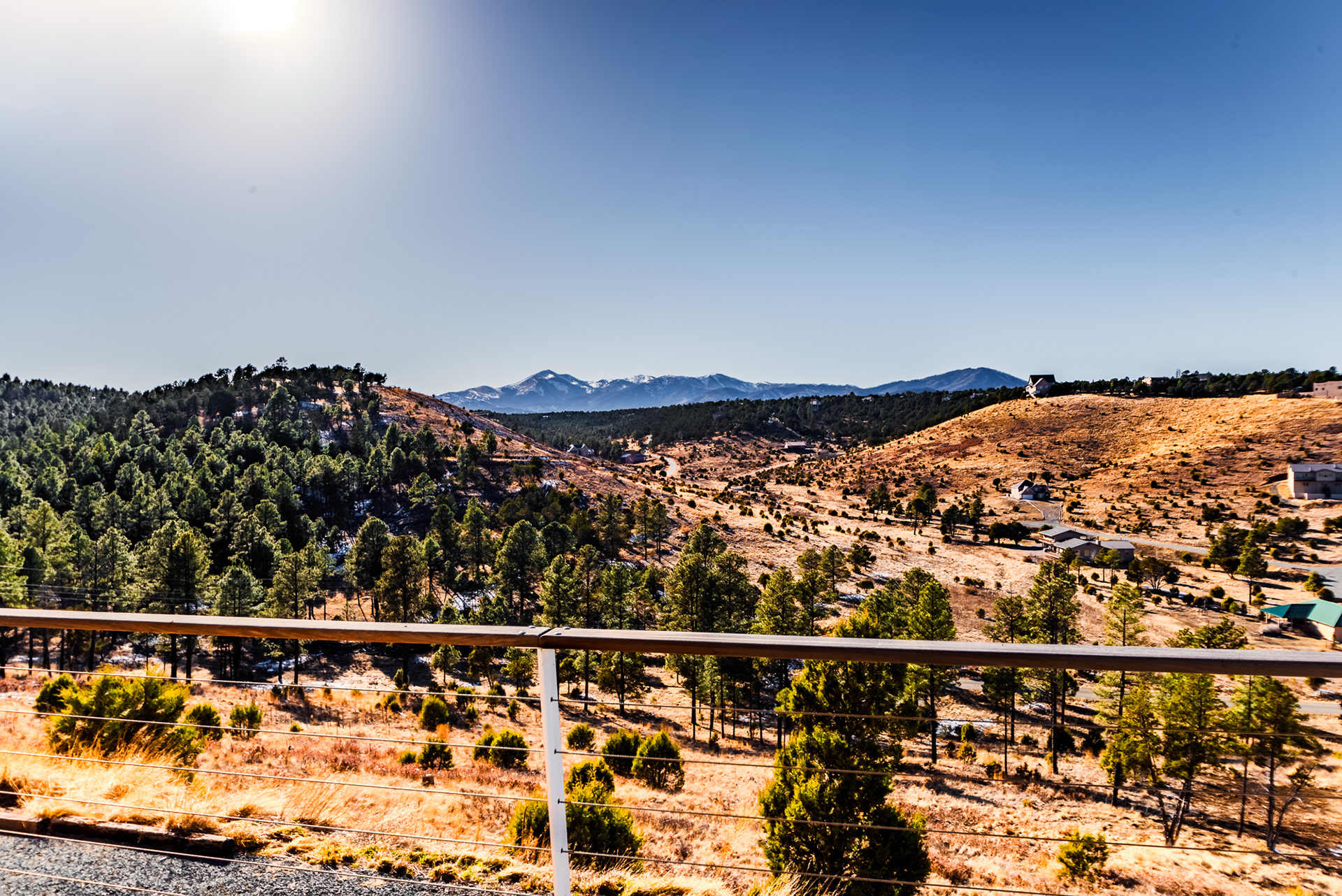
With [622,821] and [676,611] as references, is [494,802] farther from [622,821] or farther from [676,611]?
[676,611]

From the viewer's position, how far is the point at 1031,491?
92625 millimetres

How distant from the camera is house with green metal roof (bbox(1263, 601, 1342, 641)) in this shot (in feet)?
149

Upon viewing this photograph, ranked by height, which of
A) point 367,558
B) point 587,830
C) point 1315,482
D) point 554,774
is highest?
point 554,774

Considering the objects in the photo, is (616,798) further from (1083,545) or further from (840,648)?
(1083,545)

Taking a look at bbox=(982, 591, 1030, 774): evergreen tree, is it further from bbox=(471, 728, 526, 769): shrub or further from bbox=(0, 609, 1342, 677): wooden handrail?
bbox=(0, 609, 1342, 677): wooden handrail

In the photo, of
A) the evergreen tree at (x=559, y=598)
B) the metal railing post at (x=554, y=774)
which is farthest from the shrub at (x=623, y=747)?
the metal railing post at (x=554, y=774)

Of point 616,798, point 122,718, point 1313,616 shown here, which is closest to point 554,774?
point 122,718

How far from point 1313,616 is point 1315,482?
4501 cm

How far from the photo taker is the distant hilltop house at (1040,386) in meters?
141

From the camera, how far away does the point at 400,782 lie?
1035cm

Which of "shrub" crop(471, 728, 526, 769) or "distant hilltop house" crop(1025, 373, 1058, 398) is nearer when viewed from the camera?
"shrub" crop(471, 728, 526, 769)

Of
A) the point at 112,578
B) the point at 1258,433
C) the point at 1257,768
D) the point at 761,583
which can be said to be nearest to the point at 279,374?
the point at 112,578


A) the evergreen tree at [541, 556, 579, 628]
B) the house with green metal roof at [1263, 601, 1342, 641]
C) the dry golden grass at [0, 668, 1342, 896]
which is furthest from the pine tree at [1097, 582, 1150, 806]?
the evergreen tree at [541, 556, 579, 628]

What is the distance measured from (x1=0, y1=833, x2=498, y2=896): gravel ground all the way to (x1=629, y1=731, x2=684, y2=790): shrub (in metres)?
16.9
